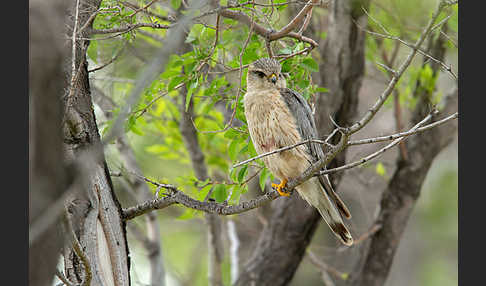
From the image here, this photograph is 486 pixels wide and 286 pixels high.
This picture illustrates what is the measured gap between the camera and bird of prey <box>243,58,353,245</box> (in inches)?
157

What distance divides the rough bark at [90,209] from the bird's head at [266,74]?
1412 mm

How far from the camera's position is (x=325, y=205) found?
13.8 ft

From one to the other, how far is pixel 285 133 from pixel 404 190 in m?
A: 2.65

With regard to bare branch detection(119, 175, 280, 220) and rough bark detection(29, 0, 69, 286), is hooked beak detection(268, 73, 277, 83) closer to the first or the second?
bare branch detection(119, 175, 280, 220)

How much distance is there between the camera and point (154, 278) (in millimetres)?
6098

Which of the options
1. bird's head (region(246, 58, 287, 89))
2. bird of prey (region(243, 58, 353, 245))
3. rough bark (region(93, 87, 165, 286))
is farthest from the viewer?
rough bark (region(93, 87, 165, 286))

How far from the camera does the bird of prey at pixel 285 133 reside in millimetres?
3982

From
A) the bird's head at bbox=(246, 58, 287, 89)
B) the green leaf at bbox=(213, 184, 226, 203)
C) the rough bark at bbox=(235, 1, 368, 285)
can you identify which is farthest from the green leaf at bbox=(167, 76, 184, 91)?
the rough bark at bbox=(235, 1, 368, 285)

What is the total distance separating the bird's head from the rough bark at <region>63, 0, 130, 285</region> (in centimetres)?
141

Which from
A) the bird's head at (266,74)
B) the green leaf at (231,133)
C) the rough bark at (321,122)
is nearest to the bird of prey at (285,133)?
the bird's head at (266,74)

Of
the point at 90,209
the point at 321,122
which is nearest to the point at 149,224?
the point at 321,122

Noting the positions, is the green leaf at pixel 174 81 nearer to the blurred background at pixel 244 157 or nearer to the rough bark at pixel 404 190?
the blurred background at pixel 244 157

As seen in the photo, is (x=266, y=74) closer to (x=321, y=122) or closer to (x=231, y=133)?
(x=231, y=133)

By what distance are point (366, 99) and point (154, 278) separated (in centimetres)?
546
